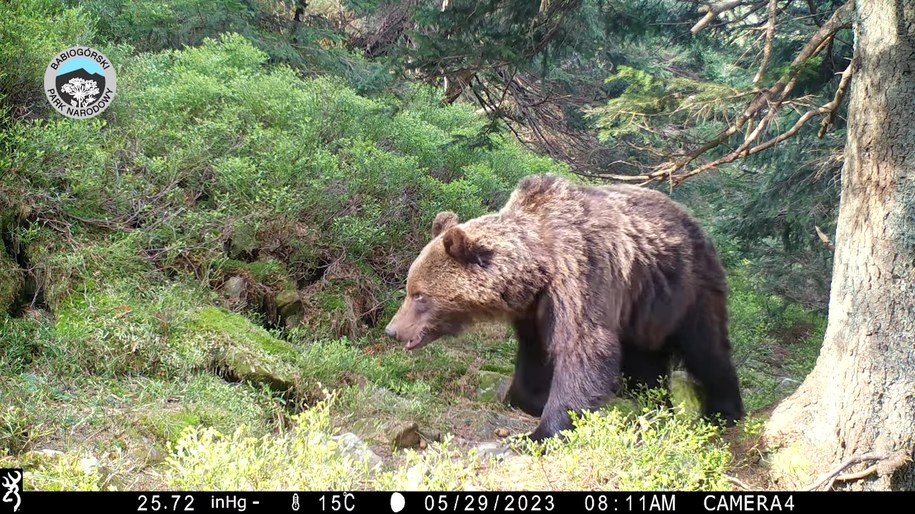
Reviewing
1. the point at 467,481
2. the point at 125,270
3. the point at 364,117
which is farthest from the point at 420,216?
the point at 467,481

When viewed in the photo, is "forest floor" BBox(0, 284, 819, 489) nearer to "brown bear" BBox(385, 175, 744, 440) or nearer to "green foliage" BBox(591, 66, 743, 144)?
"brown bear" BBox(385, 175, 744, 440)

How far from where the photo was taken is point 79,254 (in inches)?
250

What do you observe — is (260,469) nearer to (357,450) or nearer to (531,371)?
(357,450)

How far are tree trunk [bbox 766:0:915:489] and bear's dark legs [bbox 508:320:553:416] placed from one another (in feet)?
6.92

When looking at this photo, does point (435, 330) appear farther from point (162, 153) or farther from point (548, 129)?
point (548, 129)

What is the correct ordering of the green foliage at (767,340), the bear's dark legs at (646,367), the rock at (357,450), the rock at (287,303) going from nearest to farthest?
1. the rock at (357,450)
2. the bear's dark legs at (646,367)
3. the rock at (287,303)
4. the green foliage at (767,340)

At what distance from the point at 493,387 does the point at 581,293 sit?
2.61m

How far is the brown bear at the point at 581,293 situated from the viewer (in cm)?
528

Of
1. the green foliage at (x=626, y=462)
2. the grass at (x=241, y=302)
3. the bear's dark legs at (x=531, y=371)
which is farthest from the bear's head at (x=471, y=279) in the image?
the green foliage at (x=626, y=462)

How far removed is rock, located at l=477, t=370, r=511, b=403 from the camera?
740 cm

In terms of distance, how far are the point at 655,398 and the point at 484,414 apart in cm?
170

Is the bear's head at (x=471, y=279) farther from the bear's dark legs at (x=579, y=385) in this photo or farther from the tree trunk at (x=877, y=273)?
the tree trunk at (x=877, y=273)

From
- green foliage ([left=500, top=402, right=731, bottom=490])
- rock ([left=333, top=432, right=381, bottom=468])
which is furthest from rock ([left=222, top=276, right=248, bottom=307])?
green foliage ([left=500, top=402, right=731, bottom=490])
